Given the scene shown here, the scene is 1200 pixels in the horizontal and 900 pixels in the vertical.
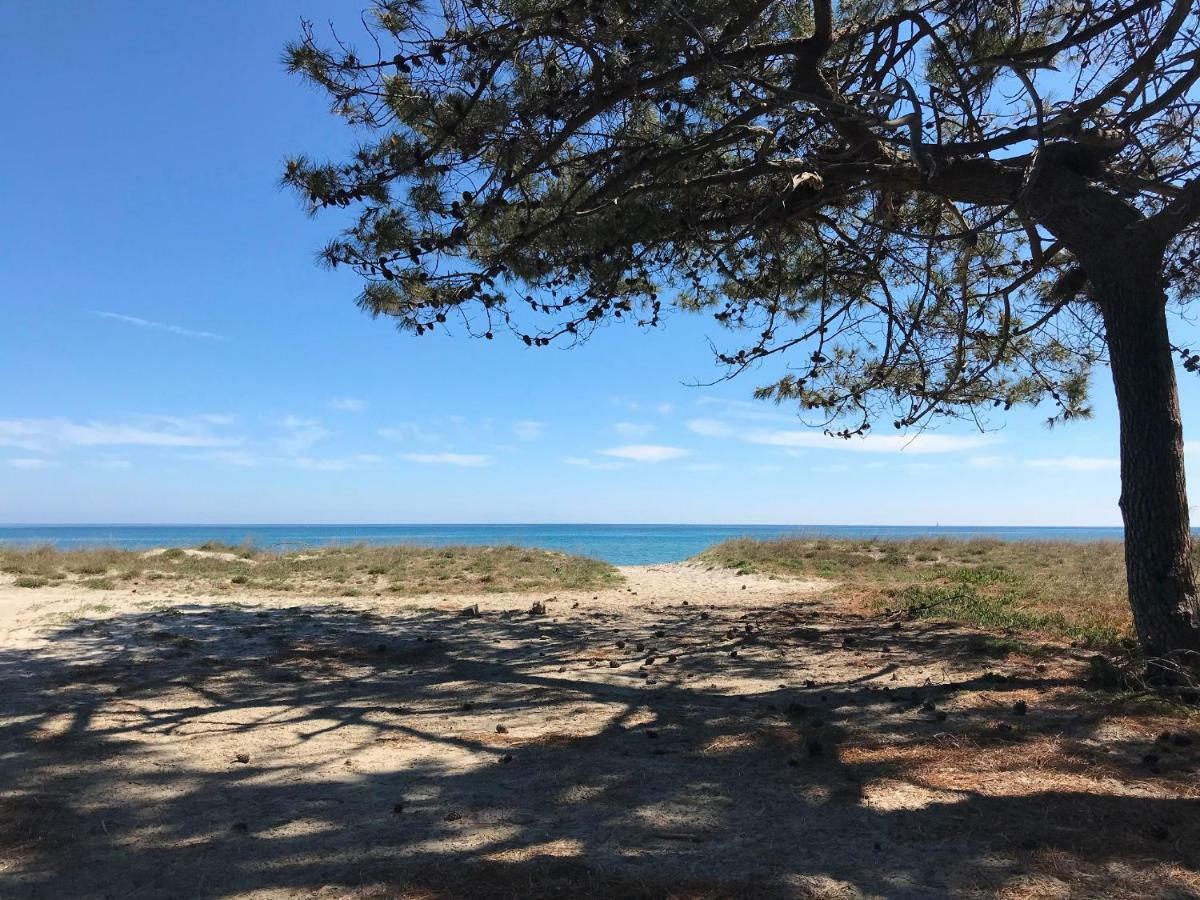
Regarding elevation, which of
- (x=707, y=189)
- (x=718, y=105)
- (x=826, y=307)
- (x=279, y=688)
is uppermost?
(x=718, y=105)

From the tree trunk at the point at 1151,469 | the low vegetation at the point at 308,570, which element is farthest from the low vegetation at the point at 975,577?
the low vegetation at the point at 308,570

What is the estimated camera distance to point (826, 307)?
26.0ft

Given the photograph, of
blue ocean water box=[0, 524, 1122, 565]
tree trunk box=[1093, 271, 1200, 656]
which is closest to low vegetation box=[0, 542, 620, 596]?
blue ocean water box=[0, 524, 1122, 565]

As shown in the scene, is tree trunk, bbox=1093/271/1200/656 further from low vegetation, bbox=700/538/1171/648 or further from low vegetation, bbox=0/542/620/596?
low vegetation, bbox=0/542/620/596

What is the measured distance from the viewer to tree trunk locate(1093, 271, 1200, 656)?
5.07 m

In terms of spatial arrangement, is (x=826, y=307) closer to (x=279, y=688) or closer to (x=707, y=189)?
(x=707, y=189)

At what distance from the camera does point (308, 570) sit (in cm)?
1575

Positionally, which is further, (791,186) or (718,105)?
(718,105)

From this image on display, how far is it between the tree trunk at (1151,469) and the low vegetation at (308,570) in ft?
31.2

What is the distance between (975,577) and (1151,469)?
8227 millimetres

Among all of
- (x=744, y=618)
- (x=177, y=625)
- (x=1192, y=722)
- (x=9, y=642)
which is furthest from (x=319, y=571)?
(x=1192, y=722)

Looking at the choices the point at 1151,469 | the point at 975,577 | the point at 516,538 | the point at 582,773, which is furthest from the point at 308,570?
the point at 516,538

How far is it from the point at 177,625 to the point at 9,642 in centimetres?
146

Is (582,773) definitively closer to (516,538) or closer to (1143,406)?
(1143,406)
